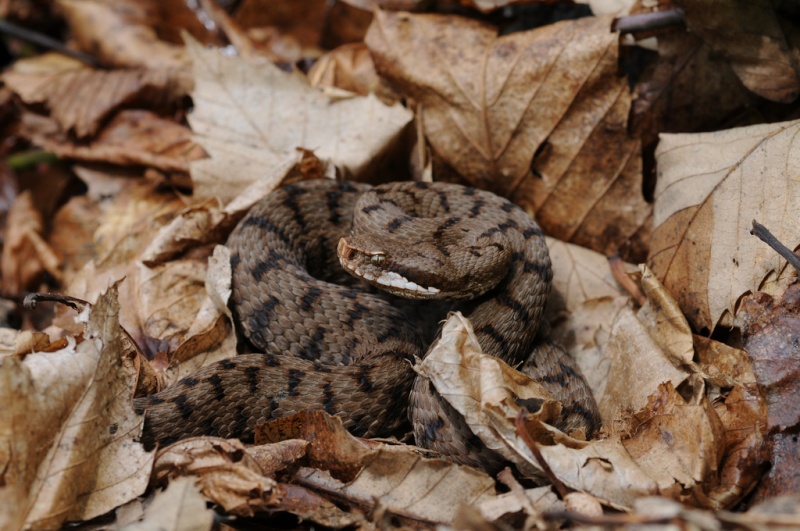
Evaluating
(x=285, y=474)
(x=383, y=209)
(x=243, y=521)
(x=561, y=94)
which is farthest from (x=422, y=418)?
(x=561, y=94)

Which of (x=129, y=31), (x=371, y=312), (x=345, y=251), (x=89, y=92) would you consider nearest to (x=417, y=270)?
(x=345, y=251)

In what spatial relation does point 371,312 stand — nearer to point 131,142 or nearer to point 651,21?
point 651,21

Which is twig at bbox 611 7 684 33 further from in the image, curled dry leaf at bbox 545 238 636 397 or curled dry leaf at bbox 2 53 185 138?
curled dry leaf at bbox 2 53 185 138

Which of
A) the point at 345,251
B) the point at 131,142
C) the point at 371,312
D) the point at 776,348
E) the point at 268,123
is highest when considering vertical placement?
the point at 268,123

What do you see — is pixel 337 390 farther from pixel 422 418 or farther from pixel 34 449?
pixel 34 449

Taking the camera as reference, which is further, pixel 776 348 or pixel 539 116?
pixel 539 116

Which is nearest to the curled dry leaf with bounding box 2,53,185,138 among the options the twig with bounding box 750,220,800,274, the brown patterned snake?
the brown patterned snake
